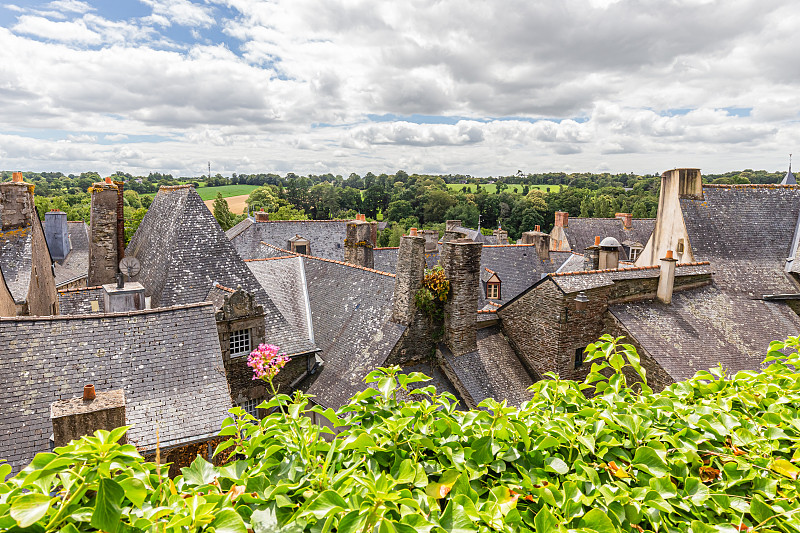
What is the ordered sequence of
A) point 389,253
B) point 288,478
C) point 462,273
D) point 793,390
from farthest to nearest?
point 389,253 → point 462,273 → point 793,390 → point 288,478

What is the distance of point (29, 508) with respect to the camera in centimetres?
188

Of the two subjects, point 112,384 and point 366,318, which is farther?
point 366,318

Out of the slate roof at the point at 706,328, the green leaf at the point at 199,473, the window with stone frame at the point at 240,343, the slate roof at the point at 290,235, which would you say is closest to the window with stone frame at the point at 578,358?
the slate roof at the point at 706,328

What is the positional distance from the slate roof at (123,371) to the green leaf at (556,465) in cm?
989

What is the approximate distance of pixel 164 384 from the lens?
37.7 feet

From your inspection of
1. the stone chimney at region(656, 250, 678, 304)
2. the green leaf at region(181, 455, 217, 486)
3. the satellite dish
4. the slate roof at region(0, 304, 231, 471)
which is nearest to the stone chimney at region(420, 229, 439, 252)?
the stone chimney at region(656, 250, 678, 304)

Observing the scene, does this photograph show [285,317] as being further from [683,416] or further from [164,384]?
[683,416]

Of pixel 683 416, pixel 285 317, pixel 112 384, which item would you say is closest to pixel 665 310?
pixel 285 317

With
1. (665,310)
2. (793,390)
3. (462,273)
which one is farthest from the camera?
(665,310)

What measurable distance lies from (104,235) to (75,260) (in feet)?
92.6

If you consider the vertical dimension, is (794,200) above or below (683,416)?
above

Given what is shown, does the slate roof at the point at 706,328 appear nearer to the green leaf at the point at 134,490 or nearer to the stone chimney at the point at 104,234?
the green leaf at the point at 134,490

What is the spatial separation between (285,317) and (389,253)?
1215 cm

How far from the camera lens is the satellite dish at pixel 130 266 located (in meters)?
18.2
